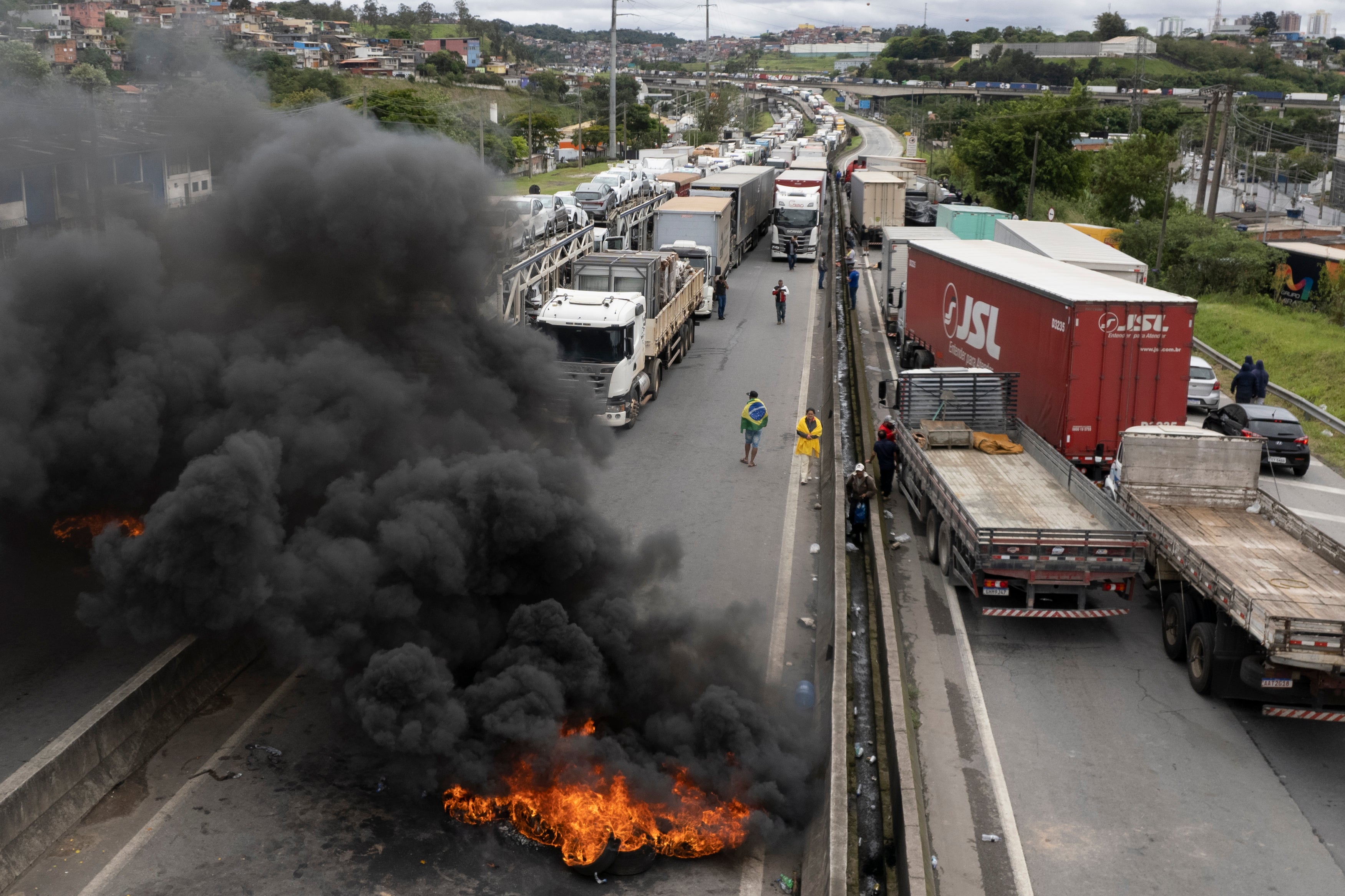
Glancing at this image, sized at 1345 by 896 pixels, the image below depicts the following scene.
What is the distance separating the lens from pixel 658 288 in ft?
75.6

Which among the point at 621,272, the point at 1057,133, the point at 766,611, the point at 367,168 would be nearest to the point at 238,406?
the point at 367,168

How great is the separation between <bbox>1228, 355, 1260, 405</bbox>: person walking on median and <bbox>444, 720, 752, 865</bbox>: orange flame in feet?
60.5

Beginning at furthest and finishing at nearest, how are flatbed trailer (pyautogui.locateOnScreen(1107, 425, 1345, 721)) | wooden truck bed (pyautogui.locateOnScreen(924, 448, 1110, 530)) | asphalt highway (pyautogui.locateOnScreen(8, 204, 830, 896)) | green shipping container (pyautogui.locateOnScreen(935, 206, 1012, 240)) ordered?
green shipping container (pyautogui.locateOnScreen(935, 206, 1012, 240)), wooden truck bed (pyautogui.locateOnScreen(924, 448, 1110, 530)), flatbed trailer (pyautogui.locateOnScreen(1107, 425, 1345, 721)), asphalt highway (pyautogui.locateOnScreen(8, 204, 830, 896))

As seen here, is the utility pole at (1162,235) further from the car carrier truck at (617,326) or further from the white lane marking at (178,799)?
the white lane marking at (178,799)

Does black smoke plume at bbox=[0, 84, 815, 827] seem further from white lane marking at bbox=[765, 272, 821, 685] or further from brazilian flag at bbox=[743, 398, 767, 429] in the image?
brazilian flag at bbox=[743, 398, 767, 429]

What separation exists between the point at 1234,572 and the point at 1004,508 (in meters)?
2.92

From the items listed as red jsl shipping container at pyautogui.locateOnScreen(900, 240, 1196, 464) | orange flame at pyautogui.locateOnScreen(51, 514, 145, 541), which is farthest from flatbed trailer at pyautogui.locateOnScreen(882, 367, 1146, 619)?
orange flame at pyautogui.locateOnScreen(51, 514, 145, 541)

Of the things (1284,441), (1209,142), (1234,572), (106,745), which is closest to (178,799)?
(106,745)

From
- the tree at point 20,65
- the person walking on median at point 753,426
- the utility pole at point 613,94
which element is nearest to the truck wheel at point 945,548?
the person walking on median at point 753,426

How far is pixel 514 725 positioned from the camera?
8281 millimetres

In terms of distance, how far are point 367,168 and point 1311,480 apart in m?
17.2

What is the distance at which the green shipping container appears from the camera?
35062 mm

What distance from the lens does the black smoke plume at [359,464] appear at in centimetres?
873

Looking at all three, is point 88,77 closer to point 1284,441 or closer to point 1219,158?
point 1284,441
